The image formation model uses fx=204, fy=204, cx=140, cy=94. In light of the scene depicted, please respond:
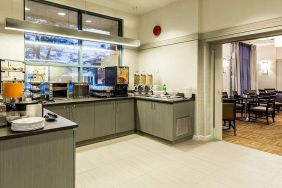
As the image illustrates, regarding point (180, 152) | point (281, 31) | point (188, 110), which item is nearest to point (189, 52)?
point (188, 110)

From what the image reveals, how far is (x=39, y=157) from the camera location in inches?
76.4

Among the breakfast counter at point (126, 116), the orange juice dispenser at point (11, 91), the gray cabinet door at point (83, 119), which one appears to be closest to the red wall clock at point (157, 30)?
the breakfast counter at point (126, 116)

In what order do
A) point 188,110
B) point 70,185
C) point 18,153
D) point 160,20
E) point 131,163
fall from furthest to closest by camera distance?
point 160,20
point 188,110
point 131,163
point 70,185
point 18,153

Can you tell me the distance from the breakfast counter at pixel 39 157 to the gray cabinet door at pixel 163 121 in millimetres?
2465

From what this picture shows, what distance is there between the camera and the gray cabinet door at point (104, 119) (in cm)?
438

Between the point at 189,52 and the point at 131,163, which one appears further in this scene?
the point at 189,52

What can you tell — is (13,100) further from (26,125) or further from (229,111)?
(229,111)

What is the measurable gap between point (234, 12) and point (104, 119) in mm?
3413

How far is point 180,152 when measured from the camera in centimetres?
388

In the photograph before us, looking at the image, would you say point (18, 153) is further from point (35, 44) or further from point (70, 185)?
point (35, 44)

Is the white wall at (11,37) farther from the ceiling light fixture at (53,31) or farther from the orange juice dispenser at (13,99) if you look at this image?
the orange juice dispenser at (13,99)

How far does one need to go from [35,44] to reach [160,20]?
10.1ft

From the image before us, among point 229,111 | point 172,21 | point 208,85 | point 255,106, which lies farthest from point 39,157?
point 255,106

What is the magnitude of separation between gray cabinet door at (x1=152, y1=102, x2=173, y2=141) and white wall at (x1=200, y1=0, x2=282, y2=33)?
6.21ft
